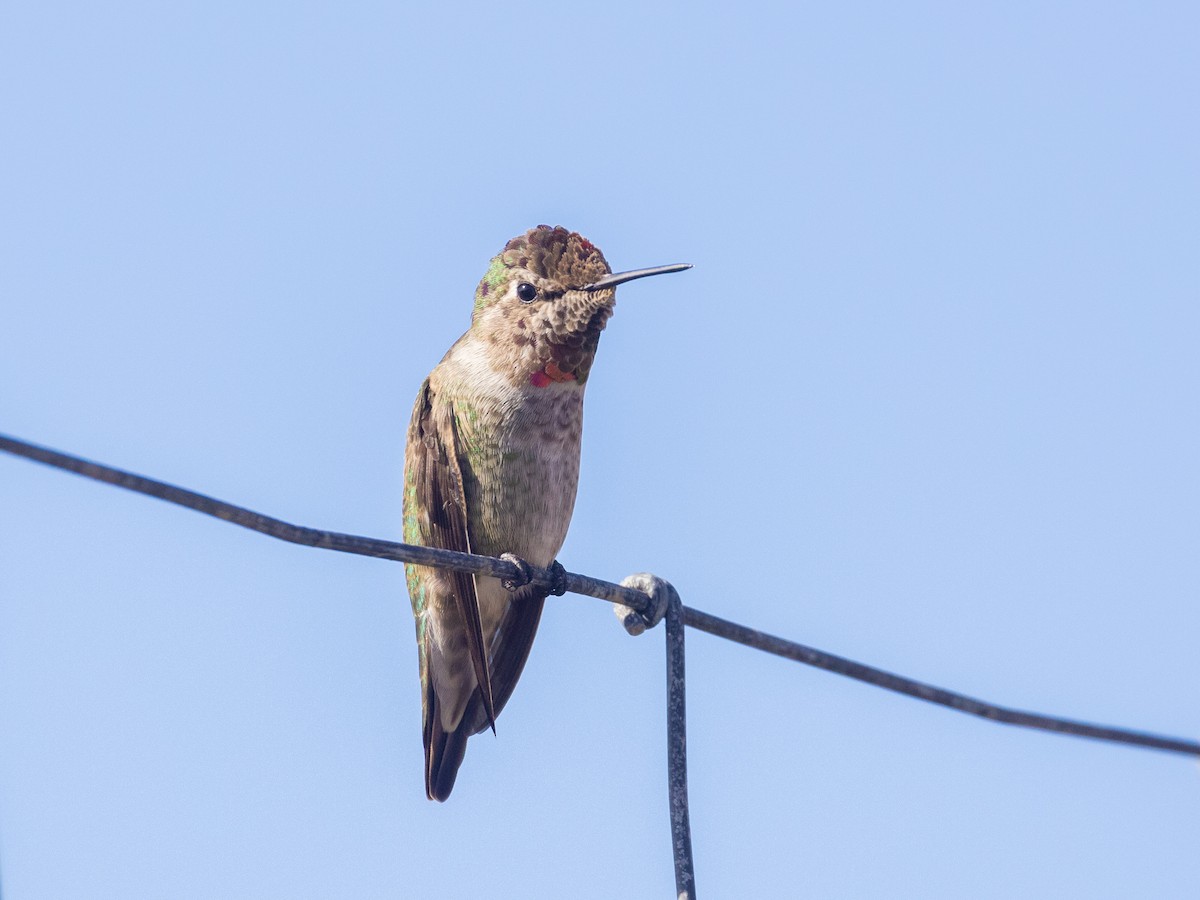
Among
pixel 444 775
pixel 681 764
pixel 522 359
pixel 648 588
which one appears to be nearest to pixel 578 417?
pixel 522 359

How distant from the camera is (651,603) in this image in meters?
3.89

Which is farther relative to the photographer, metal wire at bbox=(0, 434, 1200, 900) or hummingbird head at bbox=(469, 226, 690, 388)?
hummingbird head at bbox=(469, 226, 690, 388)


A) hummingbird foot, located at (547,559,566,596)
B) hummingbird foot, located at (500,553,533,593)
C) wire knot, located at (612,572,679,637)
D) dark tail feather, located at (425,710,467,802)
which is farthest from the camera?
dark tail feather, located at (425,710,467,802)

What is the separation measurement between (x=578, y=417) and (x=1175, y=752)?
3468 mm

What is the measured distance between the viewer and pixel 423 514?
6.57 meters

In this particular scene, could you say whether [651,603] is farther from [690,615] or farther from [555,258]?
[555,258]

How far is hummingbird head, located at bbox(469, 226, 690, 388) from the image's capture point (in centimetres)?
638

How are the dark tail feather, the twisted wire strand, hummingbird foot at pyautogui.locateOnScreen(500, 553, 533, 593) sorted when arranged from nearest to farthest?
1. the twisted wire strand
2. hummingbird foot at pyautogui.locateOnScreen(500, 553, 533, 593)
3. the dark tail feather

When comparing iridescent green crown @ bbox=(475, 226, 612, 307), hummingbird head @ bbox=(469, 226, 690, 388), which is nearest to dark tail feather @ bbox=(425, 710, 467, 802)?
hummingbird head @ bbox=(469, 226, 690, 388)

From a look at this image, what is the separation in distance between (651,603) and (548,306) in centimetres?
286

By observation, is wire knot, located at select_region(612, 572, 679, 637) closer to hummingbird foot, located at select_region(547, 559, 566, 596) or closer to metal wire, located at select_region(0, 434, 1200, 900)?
metal wire, located at select_region(0, 434, 1200, 900)

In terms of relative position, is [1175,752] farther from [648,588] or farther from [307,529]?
[307,529]

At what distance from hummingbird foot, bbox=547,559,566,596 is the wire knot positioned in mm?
2239

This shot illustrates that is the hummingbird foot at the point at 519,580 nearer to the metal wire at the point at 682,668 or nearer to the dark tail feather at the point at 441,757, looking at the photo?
the dark tail feather at the point at 441,757
